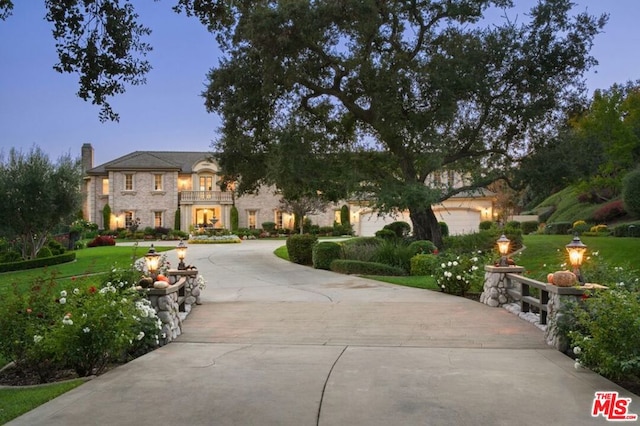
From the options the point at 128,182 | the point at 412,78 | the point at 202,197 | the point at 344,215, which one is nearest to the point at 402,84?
the point at 412,78

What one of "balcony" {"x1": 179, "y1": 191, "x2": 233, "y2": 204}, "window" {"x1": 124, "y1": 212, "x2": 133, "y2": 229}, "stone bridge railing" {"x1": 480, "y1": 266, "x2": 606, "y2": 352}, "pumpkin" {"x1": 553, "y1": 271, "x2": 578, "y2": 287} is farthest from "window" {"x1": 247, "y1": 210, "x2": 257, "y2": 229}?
"pumpkin" {"x1": 553, "y1": 271, "x2": 578, "y2": 287}

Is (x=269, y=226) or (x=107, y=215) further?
(x=269, y=226)

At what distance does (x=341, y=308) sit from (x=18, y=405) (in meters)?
6.59

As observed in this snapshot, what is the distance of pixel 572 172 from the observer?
19875 millimetres

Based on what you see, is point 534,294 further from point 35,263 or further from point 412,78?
point 35,263

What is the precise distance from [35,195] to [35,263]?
10.3 ft

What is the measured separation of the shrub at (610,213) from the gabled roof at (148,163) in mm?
30483

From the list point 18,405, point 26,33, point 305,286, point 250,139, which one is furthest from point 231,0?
point 250,139

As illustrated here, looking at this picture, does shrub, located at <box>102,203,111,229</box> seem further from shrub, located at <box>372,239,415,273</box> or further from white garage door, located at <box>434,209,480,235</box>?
shrub, located at <box>372,239,415,273</box>

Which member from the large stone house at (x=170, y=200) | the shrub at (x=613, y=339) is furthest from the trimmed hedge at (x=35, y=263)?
the large stone house at (x=170, y=200)

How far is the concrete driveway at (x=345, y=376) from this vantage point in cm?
450

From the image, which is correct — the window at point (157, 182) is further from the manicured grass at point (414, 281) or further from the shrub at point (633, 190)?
the shrub at point (633, 190)

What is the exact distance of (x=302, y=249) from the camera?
74.5 feet

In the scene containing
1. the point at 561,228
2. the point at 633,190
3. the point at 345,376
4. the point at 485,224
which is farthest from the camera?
the point at 485,224
